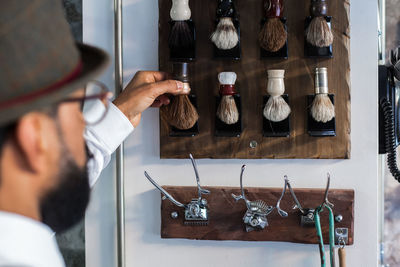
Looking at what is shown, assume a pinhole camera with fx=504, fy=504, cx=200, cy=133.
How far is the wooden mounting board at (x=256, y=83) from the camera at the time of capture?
4.09 feet

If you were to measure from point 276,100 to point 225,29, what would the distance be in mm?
210

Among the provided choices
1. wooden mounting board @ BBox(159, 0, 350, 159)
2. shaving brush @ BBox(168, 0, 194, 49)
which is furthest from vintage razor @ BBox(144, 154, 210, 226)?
shaving brush @ BBox(168, 0, 194, 49)

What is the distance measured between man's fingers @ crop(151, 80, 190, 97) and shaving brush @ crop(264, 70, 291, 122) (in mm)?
213

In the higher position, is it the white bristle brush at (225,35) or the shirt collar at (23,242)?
the white bristle brush at (225,35)

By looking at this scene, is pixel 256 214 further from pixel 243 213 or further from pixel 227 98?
pixel 227 98

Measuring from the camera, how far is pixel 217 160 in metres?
1.32

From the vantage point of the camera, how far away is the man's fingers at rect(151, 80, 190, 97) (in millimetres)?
1194

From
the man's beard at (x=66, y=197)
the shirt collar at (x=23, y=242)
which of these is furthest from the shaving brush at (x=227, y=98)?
the shirt collar at (x=23, y=242)

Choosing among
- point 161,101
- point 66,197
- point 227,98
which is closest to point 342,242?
point 227,98

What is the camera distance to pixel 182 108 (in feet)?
4.07

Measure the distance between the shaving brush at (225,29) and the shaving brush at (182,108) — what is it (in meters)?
0.10

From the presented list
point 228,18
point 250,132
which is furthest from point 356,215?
point 228,18

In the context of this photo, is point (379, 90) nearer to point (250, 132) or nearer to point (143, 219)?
point (250, 132)

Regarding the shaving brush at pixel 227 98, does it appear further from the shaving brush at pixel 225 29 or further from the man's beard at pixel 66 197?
the man's beard at pixel 66 197
